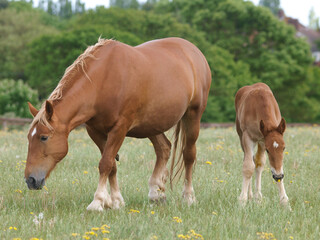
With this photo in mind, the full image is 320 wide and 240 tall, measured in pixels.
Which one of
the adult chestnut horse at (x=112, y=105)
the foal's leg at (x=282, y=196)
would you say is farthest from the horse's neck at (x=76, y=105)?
the foal's leg at (x=282, y=196)

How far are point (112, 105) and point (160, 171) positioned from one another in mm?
1604

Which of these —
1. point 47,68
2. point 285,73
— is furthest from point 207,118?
point 47,68

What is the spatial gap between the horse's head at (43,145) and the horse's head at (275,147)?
2.49 metres

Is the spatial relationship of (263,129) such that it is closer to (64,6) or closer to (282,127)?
(282,127)

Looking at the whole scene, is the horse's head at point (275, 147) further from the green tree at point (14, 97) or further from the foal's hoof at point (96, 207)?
the green tree at point (14, 97)

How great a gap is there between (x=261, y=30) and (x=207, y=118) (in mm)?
10231

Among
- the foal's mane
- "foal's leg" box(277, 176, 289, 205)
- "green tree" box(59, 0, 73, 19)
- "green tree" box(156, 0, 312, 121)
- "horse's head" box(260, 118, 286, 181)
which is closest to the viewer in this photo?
the foal's mane

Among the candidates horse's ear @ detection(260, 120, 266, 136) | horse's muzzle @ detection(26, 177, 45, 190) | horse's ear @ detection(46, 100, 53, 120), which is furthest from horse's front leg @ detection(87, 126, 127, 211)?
horse's ear @ detection(260, 120, 266, 136)

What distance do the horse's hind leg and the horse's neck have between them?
1.49 meters

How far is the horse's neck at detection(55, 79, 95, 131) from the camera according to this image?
16.6 ft

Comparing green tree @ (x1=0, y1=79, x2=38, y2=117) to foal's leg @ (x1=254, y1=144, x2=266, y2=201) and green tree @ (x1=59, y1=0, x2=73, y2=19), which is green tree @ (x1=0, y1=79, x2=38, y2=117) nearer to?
foal's leg @ (x1=254, y1=144, x2=266, y2=201)

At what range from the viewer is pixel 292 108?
43.2 metres

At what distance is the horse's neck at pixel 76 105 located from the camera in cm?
507

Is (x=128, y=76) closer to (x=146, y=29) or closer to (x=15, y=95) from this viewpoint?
(x=15, y=95)
